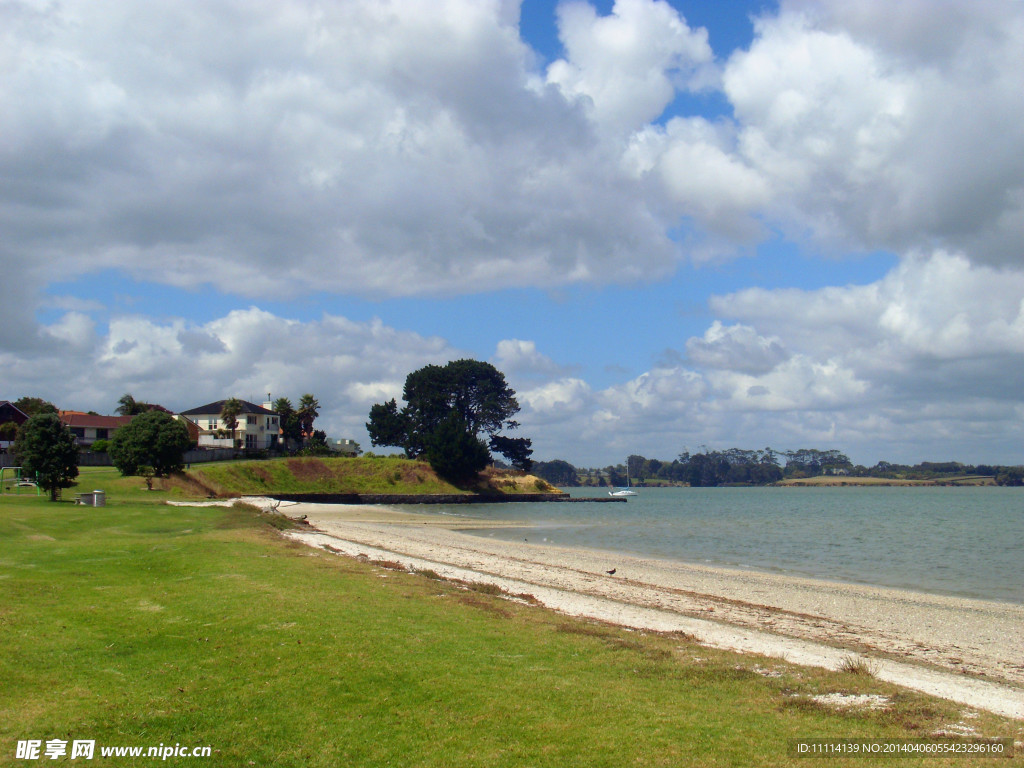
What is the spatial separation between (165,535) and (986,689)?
26.5 meters

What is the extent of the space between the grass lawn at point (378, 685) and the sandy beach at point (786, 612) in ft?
7.82

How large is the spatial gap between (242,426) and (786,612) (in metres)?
109

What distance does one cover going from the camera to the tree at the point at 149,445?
2483 inches

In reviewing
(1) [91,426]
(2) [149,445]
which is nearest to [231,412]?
(1) [91,426]

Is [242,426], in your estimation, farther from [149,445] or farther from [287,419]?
[149,445]

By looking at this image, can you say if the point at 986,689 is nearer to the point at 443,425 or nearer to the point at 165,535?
the point at 165,535

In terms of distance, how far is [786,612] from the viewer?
68.4ft

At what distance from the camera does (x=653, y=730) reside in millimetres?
7844

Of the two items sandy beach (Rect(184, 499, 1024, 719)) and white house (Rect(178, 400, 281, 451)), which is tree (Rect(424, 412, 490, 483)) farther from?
sandy beach (Rect(184, 499, 1024, 719))

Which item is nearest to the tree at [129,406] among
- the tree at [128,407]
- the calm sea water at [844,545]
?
the tree at [128,407]

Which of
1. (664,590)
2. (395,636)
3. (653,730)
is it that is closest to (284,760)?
(653,730)

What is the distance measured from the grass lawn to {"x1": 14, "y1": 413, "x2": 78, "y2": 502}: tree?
28793 mm

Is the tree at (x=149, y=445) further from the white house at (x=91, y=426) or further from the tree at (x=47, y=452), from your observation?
the white house at (x=91, y=426)

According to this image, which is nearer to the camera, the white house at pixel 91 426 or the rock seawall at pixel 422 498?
the rock seawall at pixel 422 498
